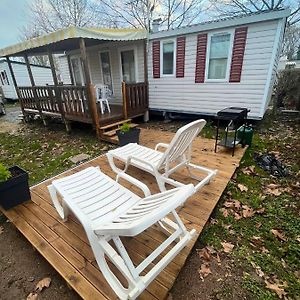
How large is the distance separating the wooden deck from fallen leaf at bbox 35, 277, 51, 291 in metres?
0.19

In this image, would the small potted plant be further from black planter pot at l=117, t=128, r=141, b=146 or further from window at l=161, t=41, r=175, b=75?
window at l=161, t=41, r=175, b=75

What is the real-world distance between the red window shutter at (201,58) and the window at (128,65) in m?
2.78

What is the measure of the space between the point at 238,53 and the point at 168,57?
2442 millimetres

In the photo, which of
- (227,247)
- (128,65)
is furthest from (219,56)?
(227,247)

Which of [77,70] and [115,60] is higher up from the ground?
[115,60]

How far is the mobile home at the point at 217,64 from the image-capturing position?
5.48 meters

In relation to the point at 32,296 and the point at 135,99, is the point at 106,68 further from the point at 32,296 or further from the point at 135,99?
the point at 32,296

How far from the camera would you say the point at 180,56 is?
6.86m

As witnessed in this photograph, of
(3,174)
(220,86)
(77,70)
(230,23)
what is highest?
(230,23)

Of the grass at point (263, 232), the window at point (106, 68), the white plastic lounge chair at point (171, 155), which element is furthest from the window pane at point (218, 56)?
the window at point (106, 68)

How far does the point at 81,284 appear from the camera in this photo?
173 cm

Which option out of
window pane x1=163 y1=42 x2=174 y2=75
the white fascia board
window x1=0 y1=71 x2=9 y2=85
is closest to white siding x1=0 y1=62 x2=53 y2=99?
window x1=0 y1=71 x2=9 y2=85

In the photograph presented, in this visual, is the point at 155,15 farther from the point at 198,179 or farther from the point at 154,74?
the point at 198,179

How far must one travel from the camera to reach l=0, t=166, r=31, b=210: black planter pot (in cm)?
264
